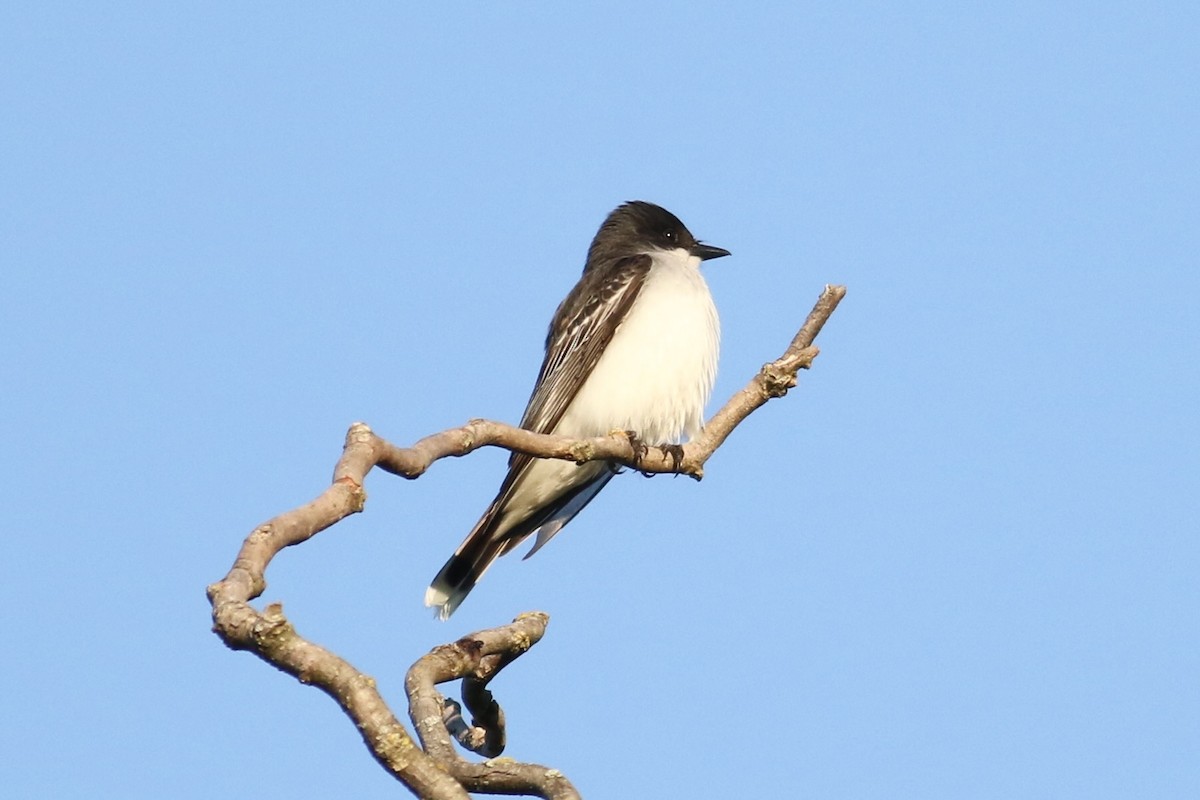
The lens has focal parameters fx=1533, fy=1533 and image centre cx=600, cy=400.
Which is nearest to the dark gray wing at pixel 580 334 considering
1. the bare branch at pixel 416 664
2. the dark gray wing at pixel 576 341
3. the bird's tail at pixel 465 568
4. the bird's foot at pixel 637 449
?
the dark gray wing at pixel 576 341

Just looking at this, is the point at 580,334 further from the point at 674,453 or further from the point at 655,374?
the point at 674,453

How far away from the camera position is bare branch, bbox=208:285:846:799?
367 cm

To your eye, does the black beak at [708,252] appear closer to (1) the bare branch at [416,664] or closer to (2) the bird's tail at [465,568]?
(2) the bird's tail at [465,568]

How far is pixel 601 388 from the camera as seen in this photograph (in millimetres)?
9273

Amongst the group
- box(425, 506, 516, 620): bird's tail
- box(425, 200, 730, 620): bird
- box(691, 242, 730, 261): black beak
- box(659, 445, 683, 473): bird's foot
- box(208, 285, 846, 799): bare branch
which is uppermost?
box(691, 242, 730, 261): black beak

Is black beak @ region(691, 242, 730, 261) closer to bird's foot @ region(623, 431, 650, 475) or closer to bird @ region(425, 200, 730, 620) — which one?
bird @ region(425, 200, 730, 620)

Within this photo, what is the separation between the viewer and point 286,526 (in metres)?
4.00

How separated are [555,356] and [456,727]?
15.9 ft

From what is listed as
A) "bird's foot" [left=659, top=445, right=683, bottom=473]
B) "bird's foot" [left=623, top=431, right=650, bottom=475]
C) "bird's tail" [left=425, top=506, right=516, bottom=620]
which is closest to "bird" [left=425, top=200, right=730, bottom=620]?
"bird's tail" [left=425, top=506, right=516, bottom=620]

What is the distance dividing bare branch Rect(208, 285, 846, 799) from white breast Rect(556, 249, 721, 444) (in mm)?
2940

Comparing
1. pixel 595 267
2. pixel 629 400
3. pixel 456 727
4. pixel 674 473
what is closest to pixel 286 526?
pixel 456 727

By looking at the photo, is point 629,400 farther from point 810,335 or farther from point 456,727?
point 456,727

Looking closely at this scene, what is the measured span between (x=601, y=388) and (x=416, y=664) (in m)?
4.71

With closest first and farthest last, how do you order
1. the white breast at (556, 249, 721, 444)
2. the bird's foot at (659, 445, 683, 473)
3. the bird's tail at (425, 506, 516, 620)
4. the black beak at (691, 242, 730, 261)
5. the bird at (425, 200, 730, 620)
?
the bird's foot at (659, 445, 683, 473) < the bird's tail at (425, 506, 516, 620) < the bird at (425, 200, 730, 620) < the white breast at (556, 249, 721, 444) < the black beak at (691, 242, 730, 261)
